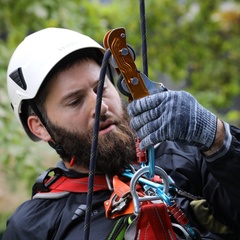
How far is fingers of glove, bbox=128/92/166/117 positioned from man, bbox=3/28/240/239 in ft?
1.03

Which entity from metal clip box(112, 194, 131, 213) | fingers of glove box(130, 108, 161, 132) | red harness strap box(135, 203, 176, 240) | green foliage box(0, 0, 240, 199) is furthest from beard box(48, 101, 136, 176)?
green foliage box(0, 0, 240, 199)

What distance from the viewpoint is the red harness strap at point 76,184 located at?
2076 millimetres

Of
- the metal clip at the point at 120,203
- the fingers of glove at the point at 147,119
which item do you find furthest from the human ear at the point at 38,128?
the fingers of glove at the point at 147,119

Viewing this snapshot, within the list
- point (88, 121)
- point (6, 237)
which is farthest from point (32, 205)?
point (88, 121)

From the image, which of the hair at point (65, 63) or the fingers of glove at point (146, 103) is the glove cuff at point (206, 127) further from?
the hair at point (65, 63)

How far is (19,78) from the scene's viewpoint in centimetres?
233

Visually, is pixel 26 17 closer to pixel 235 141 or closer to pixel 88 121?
pixel 88 121

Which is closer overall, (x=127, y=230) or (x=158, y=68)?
Result: (x=127, y=230)

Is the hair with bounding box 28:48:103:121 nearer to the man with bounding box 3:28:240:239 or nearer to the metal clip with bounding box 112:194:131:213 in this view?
the man with bounding box 3:28:240:239

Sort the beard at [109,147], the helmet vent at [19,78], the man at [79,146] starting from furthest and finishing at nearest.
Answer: the helmet vent at [19,78], the beard at [109,147], the man at [79,146]

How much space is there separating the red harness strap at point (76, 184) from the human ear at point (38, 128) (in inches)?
10.0

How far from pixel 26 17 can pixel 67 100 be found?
215cm

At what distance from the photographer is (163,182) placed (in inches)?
69.4

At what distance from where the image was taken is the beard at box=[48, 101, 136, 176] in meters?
2.07
